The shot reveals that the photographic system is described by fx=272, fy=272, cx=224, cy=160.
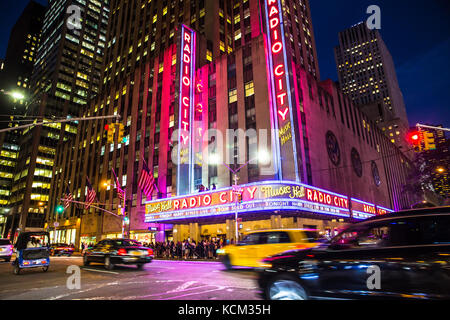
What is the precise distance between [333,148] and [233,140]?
15.7m

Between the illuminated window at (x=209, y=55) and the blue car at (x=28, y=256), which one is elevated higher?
the illuminated window at (x=209, y=55)

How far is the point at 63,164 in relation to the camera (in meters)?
68.6

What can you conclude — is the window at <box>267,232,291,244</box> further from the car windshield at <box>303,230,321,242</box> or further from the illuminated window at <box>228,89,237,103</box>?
the illuminated window at <box>228,89,237,103</box>

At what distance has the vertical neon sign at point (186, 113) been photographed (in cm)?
3606

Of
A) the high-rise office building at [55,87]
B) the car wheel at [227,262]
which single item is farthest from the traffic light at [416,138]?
the high-rise office building at [55,87]

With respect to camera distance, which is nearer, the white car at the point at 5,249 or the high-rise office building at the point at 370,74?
the white car at the point at 5,249

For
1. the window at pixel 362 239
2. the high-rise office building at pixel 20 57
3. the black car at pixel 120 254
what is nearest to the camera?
the window at pixel 362 239

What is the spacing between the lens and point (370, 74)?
146000 mm

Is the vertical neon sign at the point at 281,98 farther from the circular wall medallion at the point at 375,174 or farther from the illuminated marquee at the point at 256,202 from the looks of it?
the circular wall medallion at the point at 375,174

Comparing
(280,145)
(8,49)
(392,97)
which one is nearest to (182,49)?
(280,145)

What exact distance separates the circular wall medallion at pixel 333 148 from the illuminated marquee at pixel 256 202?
7.21 metres

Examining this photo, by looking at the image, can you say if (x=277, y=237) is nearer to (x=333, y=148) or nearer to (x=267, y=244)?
(x=267, y=244)

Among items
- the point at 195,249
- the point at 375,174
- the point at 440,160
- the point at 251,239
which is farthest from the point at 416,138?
the point at 375,174

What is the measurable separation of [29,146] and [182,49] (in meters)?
84.8
